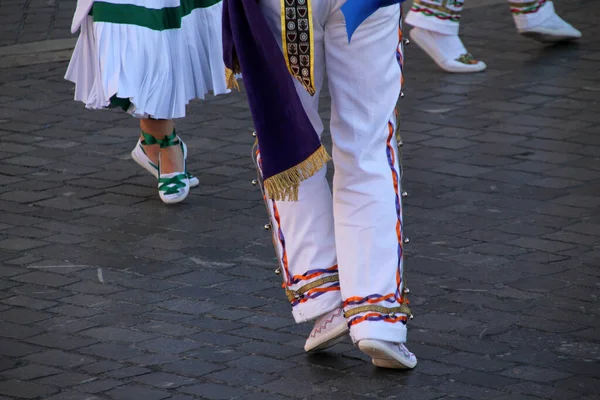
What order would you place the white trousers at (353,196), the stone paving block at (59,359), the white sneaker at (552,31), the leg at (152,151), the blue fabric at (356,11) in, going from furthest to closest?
the white sneaker at (552,31) → the leg at (152,151) → the stone paving block at (59,359) → the white trousers at (353,196) → the blue fabric at (356,11)

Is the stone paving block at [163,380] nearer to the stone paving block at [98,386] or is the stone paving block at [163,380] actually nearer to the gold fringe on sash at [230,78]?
the stone paving block at [98,386]

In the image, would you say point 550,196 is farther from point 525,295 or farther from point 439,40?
point 439,40

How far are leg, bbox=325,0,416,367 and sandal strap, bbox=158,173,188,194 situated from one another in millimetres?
1943

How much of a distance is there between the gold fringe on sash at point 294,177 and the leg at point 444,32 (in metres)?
4.10

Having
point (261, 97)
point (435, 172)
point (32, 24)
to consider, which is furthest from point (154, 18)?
point (32, 24)

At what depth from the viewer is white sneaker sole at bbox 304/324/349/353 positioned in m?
3.69

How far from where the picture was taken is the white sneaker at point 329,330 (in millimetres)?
3695

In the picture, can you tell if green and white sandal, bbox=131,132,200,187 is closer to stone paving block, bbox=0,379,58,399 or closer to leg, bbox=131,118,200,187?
leg, bbox=131,118,200,187

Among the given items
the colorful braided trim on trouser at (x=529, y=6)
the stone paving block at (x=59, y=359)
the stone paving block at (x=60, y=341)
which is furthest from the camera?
the colorful braided trim on trouser at (x=529, y=6)

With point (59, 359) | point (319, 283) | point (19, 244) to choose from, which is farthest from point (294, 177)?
point (19, 244)

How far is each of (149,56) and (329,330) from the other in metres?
1.99

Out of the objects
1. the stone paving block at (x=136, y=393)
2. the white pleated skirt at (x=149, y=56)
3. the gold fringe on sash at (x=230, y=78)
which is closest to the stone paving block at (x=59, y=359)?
the stone paving block at (x=136, y=393)

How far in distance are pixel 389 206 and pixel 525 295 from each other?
96 cm

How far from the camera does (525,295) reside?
4.30 m
